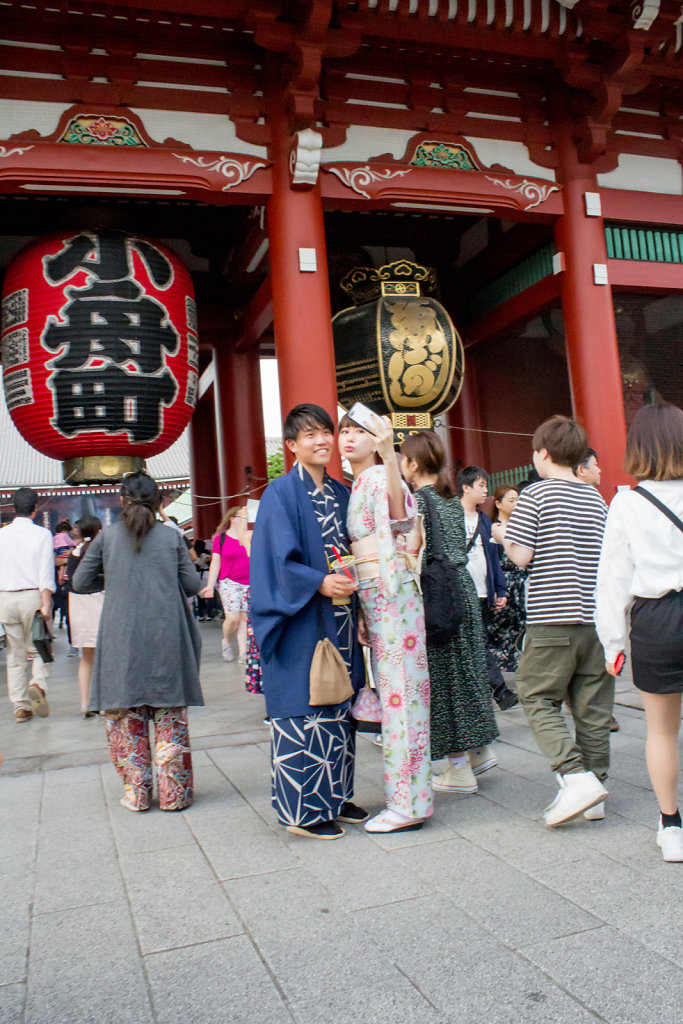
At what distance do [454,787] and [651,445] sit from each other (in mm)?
1684

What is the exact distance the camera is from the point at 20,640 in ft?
19.0

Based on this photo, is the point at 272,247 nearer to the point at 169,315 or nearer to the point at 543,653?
the point at 169,315

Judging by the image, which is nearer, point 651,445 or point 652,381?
point 651,445

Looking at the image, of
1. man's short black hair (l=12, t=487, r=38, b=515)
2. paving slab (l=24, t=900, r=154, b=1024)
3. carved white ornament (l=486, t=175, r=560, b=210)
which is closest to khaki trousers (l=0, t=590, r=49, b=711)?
man's short black hair (l=12, t=487, r=38, b=515)

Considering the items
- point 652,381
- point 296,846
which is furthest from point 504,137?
point 296,846

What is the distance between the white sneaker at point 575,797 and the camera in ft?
9.12

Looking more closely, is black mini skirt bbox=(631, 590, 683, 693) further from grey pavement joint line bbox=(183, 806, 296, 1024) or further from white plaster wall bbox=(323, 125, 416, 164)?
white plaster wall bbox=(323, 125, 416, 164)

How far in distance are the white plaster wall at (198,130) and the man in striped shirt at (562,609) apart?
4476mm

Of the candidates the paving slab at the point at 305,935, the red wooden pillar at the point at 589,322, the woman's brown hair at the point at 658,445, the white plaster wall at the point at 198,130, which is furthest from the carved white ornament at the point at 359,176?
the paving slab at the point at 305,935

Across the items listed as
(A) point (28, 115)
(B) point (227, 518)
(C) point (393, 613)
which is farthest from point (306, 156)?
(C) point (393, 613)

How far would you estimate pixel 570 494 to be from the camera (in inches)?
122

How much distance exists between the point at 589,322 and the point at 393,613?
5.18m

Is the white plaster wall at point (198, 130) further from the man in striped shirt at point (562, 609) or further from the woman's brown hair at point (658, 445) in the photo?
the woman's brown hair at point (658, 445)

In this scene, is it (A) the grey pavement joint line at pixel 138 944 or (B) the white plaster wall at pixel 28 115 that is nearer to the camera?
(A) the grey pavement joint line at pixel 138 944
